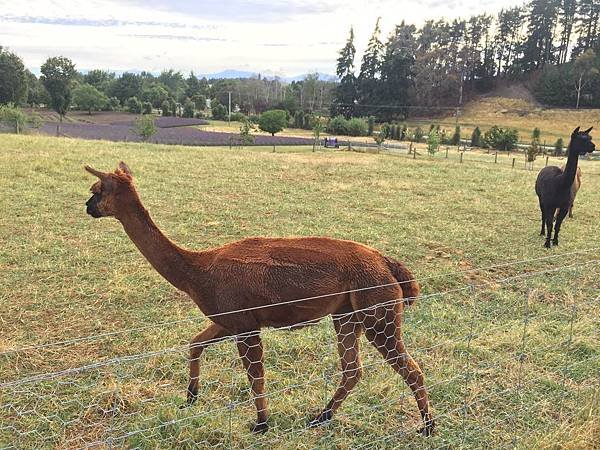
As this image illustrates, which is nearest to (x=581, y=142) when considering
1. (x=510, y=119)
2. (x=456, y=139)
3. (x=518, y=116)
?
(x=456, y=139)

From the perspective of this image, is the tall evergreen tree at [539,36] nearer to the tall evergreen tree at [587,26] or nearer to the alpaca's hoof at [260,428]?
the tall evergreen tree at [587,26]

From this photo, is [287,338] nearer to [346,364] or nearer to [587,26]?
[346,364]

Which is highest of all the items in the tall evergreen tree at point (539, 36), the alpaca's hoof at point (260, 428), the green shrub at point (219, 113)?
the tall evergreen tree at point (539, 36)

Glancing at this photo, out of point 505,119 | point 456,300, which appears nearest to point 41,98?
point 505,119

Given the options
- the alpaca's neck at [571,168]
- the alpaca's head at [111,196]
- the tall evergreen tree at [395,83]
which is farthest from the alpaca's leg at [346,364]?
the tall evergreen tree at [395,83]

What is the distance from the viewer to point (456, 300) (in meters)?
6.12

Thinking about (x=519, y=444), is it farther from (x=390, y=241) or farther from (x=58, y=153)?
(x=58, y=153)

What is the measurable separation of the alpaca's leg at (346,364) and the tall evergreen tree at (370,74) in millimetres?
70525

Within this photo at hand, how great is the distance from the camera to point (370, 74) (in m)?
74.9

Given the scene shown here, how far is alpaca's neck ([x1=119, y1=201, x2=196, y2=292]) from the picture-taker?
3.64 metres

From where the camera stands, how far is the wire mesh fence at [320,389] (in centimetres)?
346

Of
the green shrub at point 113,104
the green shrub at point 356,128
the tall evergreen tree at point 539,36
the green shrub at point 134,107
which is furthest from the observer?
the green shrub at point 113,104

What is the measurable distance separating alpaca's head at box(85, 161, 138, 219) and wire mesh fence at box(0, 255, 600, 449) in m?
0.91

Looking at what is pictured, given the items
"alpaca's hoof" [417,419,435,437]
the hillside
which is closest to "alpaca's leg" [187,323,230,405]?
"alpaca's hoof" [417,419,435,437]
